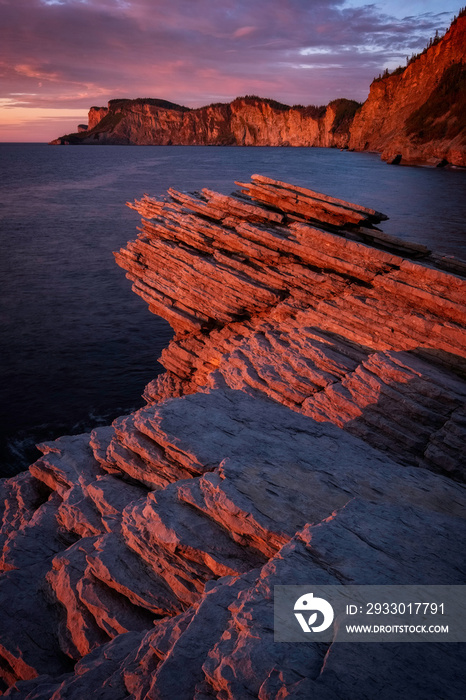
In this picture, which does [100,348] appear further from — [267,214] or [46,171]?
[46,171]

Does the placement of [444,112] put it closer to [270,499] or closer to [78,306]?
[78,306]

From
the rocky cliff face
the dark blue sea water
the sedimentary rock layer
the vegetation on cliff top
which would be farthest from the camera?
the rocky cliff face

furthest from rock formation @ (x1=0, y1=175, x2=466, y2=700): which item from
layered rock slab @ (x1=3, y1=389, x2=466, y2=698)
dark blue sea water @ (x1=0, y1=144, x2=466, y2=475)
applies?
dark blue sea water @ (x1=0, y1=144, x2=466, y2=475)

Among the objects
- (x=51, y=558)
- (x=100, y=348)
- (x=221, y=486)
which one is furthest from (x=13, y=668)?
(x=100, y=348)

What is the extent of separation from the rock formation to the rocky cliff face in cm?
10443

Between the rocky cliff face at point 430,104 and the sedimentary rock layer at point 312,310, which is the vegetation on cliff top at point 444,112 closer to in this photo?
the rocky cliff face at point 430,104

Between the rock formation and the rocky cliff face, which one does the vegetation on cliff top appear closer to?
the rocky cliff face

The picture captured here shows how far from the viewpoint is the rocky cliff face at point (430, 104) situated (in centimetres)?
10481

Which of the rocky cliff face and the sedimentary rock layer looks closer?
the sedimentary rock layer

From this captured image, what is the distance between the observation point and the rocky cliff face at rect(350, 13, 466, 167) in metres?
105

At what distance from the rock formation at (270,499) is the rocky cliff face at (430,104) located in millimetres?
104427

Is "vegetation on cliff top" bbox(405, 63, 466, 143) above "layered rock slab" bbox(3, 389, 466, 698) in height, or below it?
above

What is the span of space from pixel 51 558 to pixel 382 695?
890 cm

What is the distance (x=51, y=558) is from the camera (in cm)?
1080
